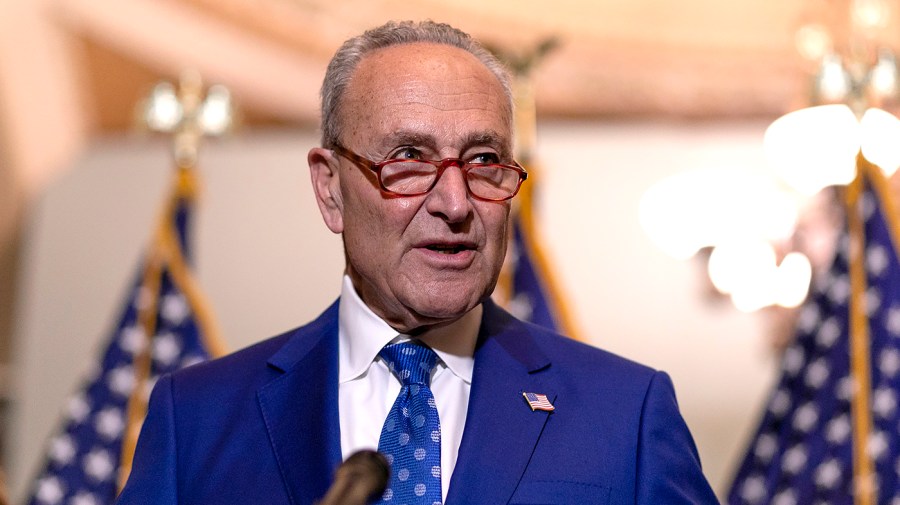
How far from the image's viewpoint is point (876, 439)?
381 cm

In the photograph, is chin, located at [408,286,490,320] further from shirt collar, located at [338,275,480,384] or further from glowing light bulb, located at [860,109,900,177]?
glowing light bulb, located at [860,109,900,177]

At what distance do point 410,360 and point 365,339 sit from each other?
0.08 m

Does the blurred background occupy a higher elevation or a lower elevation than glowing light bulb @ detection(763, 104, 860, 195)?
lower

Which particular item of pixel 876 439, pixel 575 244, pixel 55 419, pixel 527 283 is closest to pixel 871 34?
pixel 575 244

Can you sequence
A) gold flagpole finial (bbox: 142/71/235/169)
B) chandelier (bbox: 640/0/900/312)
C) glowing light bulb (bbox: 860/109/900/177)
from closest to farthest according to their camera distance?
gold flagpole finial (bbox: 142/71/235/169) → glowing light bulb (bbox: 860/109/900/177) → chandelier (bbox: 640/0/900/312)

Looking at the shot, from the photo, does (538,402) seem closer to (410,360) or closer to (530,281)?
(410,360)

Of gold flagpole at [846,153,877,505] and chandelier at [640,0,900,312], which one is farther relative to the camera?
chandelier at [640,0,900,312]

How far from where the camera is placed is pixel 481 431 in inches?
68.4

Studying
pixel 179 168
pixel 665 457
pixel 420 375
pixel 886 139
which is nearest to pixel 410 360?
pixel 420 375

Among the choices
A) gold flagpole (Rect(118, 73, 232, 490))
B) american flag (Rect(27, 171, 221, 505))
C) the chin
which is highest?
the chin

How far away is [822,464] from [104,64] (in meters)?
5.63

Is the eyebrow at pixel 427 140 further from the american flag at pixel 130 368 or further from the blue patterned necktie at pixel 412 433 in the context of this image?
the american flag at pixel 130 368

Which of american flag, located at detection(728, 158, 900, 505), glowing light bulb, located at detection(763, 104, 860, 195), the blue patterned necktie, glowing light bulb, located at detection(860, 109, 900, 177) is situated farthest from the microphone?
glowing light bulb, located at detection(763, 104, 860, 195)

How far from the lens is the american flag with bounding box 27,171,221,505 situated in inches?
167
